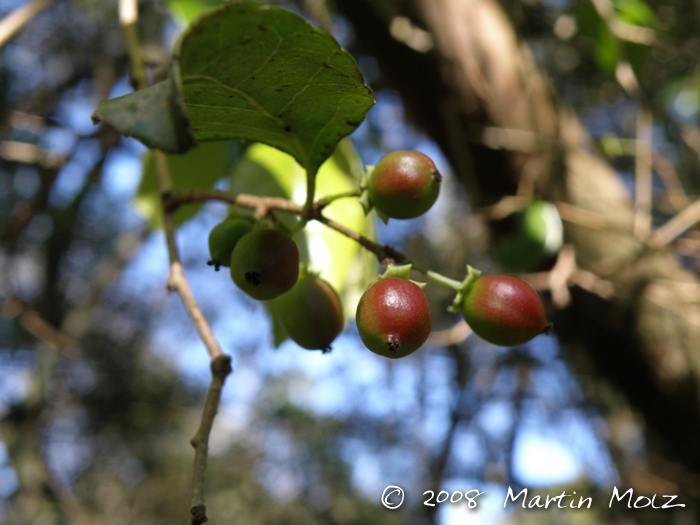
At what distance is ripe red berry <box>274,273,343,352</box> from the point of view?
772mm

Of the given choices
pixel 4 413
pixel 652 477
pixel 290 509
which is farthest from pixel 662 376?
pixel 290 509

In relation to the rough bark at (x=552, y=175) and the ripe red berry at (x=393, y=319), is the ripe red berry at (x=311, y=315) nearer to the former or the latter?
the ripe red berry at (x=393, y=319)

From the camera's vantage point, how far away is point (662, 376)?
68.9 inches

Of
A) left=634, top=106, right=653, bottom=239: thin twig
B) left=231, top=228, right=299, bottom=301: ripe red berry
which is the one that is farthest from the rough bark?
left=231, top=228, right=299, bottom=301: ripe red berry

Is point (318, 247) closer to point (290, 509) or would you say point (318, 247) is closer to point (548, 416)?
point (548, 416)

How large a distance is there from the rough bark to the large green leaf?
43.1 inches

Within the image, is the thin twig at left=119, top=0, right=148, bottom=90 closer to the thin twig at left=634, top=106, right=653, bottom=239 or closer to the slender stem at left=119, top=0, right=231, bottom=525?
the slender stem at left=119, top=0, right=231, bottom=525

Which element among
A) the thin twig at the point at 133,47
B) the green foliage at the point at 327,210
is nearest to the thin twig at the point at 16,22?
the thin twig at the point at 133,47

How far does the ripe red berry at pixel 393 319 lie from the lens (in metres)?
0.62

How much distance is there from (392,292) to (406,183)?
15cm

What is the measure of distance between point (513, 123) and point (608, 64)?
42cm

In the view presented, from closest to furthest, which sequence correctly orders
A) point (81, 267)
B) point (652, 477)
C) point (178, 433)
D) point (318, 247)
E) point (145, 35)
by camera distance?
point (318, 247) < point (652, 477) < point (145, 35) < point (81, 267) < point (178, 433)

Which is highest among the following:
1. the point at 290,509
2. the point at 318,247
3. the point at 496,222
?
the point at 318,247

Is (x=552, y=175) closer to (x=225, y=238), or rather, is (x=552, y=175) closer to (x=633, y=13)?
(x=633, y=13)
